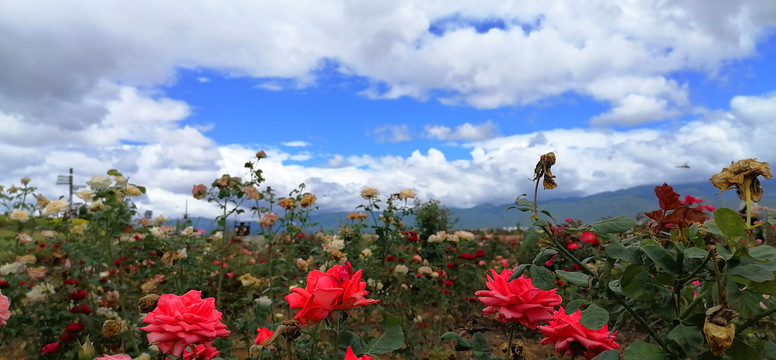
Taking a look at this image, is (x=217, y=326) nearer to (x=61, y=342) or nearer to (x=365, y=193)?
(x=61, y=342)

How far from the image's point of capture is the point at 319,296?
40.2 inches

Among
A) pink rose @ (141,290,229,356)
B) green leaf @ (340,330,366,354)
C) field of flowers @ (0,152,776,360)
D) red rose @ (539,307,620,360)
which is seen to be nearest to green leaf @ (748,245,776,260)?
field of flowers @ (0,152,776,360)

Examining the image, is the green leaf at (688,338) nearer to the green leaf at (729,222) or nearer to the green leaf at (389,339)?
the green leaf at (729,222)

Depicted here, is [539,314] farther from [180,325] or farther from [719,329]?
[180,325]

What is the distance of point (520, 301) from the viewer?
125 centimetres

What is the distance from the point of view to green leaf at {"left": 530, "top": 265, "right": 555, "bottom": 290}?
1.01 metres

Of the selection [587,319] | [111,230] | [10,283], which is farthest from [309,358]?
[10,283]

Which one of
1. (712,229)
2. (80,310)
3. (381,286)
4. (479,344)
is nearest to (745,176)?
(712,229)

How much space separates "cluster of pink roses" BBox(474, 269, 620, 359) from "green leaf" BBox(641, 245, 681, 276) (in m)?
0.30

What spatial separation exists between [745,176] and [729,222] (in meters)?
0.26

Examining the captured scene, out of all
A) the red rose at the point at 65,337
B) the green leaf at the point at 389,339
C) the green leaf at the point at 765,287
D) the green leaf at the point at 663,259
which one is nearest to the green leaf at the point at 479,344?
the green leaf at the point at 389,339

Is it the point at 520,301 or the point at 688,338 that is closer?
the point at 688,338

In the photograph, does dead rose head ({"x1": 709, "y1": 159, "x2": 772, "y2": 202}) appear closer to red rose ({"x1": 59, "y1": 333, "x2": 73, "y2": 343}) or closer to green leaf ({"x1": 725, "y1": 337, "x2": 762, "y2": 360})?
green leaf ({"x1": 725, "y1": 337, "x2": 762, "y2": 360})

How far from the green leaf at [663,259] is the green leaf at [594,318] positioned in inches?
5.5
